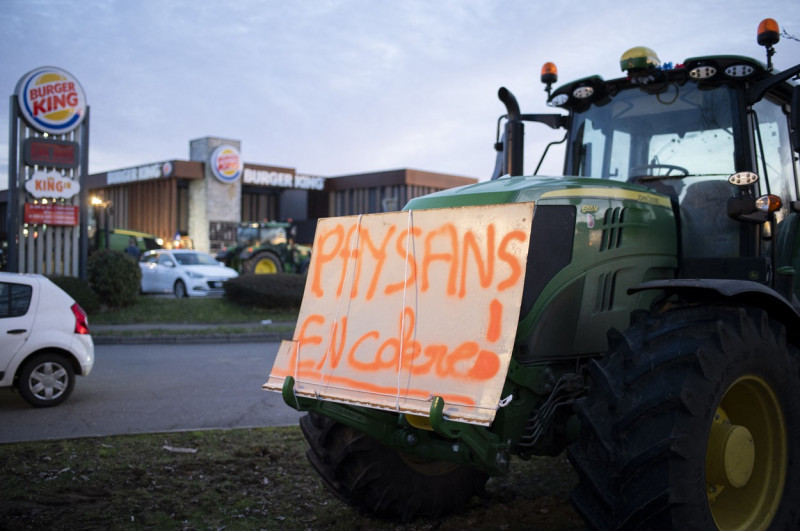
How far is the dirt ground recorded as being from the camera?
15.1ft

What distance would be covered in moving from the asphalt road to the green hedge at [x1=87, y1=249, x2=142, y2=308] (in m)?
6.34

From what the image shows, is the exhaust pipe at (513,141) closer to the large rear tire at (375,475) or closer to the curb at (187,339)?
the large rear tire at (375,475)

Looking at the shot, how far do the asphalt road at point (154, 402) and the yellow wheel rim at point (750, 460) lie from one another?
482 centimetres

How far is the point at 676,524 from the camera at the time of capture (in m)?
3.19

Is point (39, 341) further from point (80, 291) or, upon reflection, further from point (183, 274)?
point (183, 274)

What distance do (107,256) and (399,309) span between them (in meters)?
17.3

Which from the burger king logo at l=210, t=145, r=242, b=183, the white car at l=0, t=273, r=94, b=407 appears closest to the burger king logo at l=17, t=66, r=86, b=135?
the white car at l=0, t=273, r=94, b=407

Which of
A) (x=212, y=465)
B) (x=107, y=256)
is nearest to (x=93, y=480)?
(x=212, y=465)

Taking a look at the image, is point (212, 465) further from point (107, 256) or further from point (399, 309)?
point (107, 256)

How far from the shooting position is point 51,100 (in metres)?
17.8

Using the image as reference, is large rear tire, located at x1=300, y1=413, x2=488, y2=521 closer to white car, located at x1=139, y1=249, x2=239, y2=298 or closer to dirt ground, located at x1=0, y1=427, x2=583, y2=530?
dirt ground, located at x1=0, y1=427, x2=583, y2=530

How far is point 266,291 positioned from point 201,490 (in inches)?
630

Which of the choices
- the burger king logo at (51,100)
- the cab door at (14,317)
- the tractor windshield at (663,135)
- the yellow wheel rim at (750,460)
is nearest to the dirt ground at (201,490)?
the yellow wheel rim at (750,460)

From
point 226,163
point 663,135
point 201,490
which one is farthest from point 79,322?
point 226,163
